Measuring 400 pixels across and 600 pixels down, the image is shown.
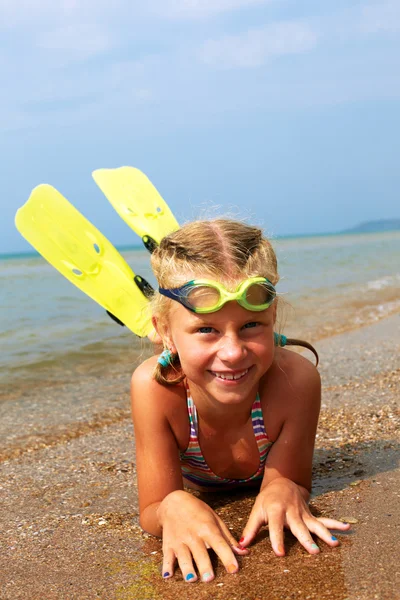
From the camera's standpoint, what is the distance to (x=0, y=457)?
4.16m

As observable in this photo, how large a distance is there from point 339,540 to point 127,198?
3.47 meters

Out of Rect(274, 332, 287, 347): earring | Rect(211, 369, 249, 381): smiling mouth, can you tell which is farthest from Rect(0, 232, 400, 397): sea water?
Rect(211, 369, 249, 381): smiling mouth

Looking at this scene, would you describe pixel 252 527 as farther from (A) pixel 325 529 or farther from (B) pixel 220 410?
(B) pixel 220 410

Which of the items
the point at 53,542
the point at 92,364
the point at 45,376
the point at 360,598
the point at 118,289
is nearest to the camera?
the point at 360,598

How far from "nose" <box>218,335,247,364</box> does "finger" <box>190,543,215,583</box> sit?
63 cm

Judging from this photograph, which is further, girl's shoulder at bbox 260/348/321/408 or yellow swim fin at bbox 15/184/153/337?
yellow swim fin at bbox 15/184/153/337

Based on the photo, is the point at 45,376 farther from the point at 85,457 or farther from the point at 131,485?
the point at 131,485

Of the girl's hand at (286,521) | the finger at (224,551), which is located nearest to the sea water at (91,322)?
the girl's hand at (286,521)

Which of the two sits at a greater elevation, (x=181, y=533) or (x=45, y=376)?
(x=181, y=533)

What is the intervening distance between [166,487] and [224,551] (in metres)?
0.46

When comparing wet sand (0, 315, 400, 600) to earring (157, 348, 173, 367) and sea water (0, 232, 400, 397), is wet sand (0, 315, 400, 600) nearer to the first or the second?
earring (157, 348, 173, 367)

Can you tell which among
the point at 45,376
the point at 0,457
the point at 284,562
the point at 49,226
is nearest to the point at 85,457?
the point at 0,457

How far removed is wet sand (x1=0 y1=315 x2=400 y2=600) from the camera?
2109 mm

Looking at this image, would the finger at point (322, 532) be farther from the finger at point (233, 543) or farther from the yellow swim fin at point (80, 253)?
the yellow swim fin at point (80, 253)
